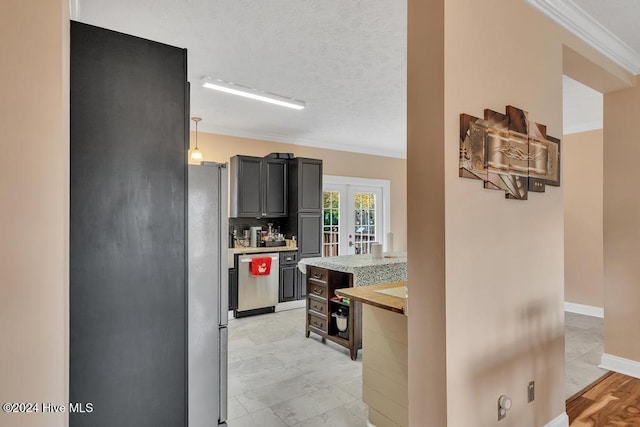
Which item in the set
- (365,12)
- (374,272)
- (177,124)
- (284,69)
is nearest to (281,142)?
(284,69)

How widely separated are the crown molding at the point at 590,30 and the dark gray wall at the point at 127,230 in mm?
2141

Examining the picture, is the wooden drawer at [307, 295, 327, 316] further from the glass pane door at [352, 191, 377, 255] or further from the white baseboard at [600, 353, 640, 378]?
the glass pane door at [352, 191, 377, 255]

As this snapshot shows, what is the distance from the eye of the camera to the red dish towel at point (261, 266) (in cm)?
486

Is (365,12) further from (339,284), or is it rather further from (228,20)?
(339,284)

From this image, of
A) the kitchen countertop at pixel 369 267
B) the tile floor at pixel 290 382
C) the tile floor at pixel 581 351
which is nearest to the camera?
the tile floor at pixel 290 382

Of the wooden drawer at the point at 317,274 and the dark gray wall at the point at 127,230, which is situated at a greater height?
the dark gray wall at the point at 127,230

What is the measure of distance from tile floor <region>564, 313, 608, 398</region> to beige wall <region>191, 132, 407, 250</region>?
341 cm

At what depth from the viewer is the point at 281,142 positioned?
584 cm

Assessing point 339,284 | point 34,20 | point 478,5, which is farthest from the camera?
point 339,284

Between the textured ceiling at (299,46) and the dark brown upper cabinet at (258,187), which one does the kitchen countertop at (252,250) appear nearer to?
the dark brown upper cabinet at (258,187)

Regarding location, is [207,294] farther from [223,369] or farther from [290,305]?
[290,305]

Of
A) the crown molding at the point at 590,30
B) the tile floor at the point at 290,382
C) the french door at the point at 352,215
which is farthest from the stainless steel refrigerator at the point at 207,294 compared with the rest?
the french door at the point at 352,215

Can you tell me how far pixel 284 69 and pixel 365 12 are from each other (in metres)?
1.07

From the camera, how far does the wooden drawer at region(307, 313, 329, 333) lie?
12.4ft
